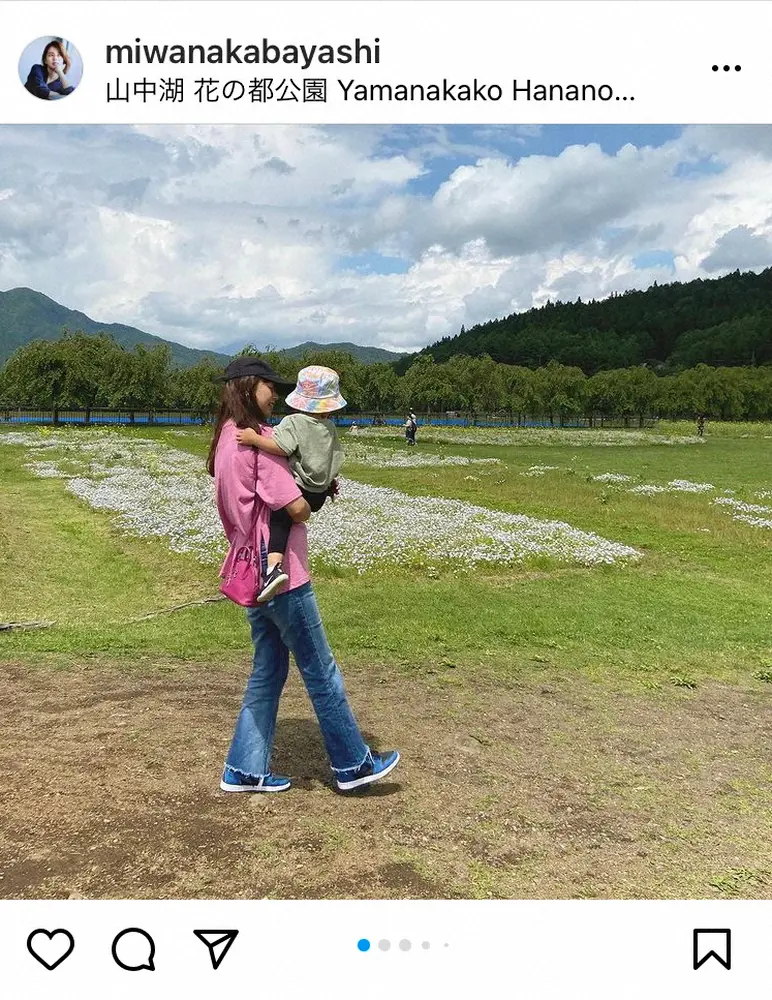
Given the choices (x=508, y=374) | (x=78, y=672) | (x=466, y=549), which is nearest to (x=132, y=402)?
(x=508, y=374)

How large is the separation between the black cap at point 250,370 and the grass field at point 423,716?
3.08m

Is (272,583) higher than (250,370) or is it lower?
lower

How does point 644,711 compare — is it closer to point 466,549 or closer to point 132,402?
point 466,549

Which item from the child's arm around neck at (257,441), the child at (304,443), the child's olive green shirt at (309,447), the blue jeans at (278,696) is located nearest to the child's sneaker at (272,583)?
the child at (304,443)

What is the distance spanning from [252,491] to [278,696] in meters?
1.61

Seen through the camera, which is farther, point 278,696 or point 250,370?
point 278,696

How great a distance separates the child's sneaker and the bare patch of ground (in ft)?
5.15

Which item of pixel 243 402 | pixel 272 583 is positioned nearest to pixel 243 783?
pixel 272 583

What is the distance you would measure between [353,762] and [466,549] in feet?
36.8

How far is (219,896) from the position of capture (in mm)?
4062

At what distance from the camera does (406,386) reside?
362 feet

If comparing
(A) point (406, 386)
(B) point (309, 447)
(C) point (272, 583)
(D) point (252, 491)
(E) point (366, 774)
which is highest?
(A) point (406, 386)

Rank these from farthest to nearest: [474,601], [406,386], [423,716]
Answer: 1. [406,386]
2. [474,601]
3. [423,716]

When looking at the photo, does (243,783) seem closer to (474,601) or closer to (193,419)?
(474,601)
